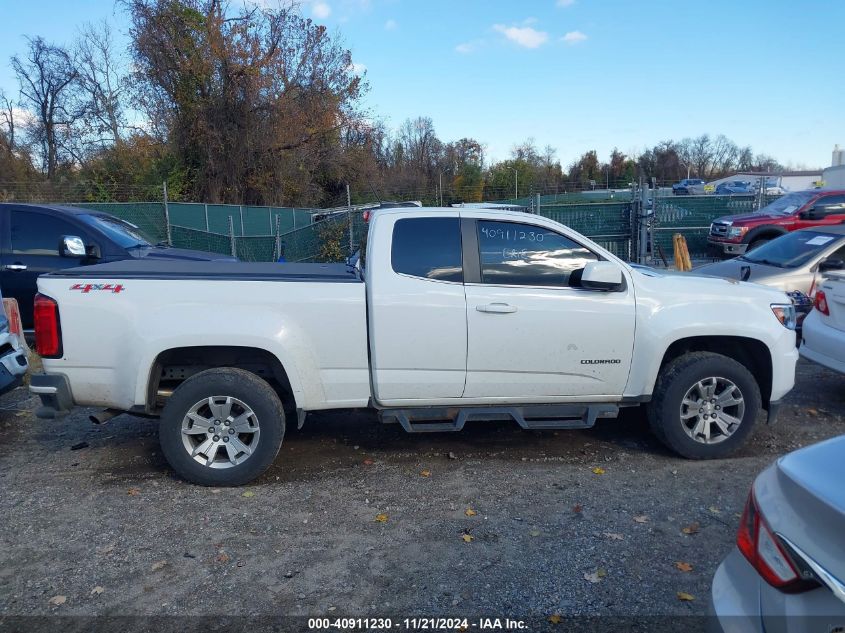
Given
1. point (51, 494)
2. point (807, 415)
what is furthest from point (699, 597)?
point (51, 494)

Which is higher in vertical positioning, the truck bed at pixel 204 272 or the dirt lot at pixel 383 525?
the truck bed at pixel 204 272

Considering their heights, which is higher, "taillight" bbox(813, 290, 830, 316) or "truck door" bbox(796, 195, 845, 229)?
"truck door" bbox(796, 195, 845, 229)

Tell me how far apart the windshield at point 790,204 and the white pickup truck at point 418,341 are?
41.2 feet

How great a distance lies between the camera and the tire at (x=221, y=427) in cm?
456

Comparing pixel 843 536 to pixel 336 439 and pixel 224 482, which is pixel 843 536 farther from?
pixel 336 439

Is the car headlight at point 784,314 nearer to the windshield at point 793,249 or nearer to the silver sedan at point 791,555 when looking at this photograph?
the silver sedan at point 791,555

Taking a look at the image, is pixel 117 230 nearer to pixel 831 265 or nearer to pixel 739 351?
pixel 739 351

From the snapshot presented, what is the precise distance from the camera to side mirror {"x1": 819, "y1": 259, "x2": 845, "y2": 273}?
8.13 metres

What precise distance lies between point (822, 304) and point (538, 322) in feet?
11.3

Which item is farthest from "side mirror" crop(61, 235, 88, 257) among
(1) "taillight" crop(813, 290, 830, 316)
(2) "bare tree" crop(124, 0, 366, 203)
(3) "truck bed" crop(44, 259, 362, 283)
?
(2) "bare tree" crop(124, 0, 366, 203)

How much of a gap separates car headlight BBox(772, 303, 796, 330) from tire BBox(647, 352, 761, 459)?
48cm

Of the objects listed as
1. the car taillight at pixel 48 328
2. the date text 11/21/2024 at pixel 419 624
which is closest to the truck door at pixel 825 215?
the date text 11/21/2024 at pixel 419 624

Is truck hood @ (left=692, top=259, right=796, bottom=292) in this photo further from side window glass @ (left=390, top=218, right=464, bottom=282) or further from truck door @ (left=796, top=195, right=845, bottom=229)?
truck door @ (left=796, top=195, right=845, bottom=229)

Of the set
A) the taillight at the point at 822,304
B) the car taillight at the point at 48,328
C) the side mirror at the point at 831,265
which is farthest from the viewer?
the side mirror at the point at 831,265
